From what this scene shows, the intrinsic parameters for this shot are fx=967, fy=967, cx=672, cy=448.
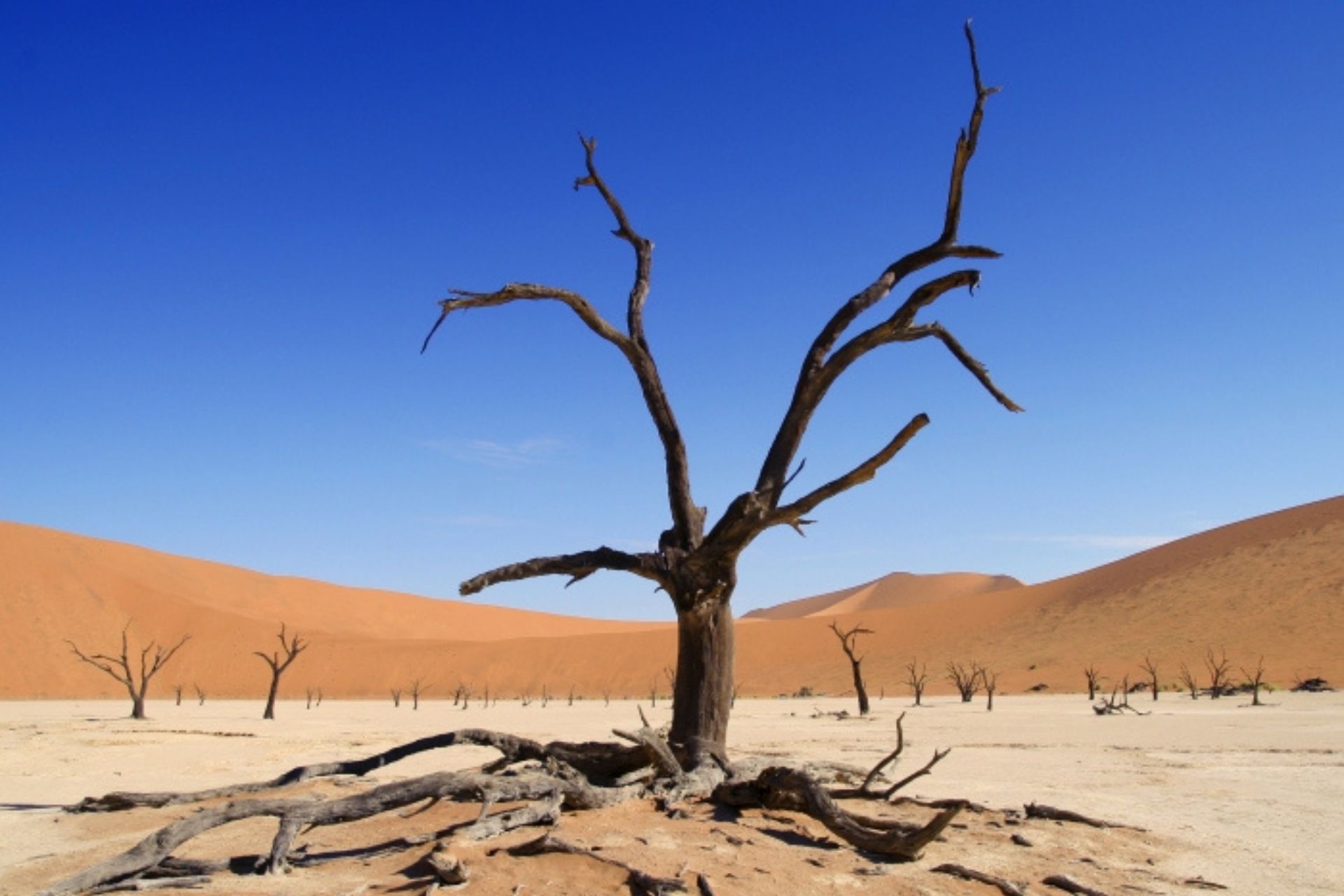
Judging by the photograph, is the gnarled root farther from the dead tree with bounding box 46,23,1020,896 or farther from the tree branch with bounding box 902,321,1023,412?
the tree branch with bounding box 902,321,1023,412

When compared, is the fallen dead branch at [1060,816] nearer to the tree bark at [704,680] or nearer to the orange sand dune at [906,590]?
the tree bark at [704,680]

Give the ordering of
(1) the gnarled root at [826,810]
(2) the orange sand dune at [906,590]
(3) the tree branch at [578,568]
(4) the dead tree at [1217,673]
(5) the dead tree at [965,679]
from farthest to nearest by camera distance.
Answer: (2) the orange sand dune at [906,590] < (5) the dead tree at [965,679] < (4) the dead tree at [1217,673] < (3) the tree branch at [578,568] < (1) the gnarled root at [826,810]

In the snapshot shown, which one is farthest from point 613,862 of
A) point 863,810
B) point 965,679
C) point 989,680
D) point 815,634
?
point 815,634

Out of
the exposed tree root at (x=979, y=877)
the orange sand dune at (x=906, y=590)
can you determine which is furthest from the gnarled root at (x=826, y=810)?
the orange sand dune at (x=906, y=590)

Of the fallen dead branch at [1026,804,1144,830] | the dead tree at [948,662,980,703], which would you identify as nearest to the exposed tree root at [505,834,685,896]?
the fallen dead branch at [1026,804,1144,830]

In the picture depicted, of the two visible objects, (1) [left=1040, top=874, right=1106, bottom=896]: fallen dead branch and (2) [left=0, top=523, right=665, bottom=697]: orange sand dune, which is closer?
(1) [left=1040, top=874, right=1106, bottom=896]: fallen dead branch

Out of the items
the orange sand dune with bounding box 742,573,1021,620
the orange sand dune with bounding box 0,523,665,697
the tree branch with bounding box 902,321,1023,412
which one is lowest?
the tree branch with bounding box 902,321,1023,412

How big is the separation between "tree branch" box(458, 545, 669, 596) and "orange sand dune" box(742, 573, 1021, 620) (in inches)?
4603

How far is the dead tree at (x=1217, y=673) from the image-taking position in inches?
1217

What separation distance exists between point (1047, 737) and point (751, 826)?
1379cm

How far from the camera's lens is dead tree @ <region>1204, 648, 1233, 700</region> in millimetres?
30922

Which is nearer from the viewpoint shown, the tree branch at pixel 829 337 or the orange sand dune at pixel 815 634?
the tree branch at pixel 829 337

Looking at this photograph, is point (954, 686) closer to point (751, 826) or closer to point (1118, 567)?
point (1118, 567)

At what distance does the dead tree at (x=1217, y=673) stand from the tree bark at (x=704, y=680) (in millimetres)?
29501
